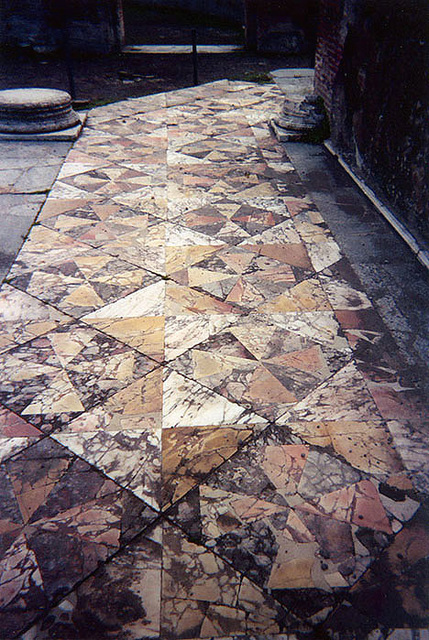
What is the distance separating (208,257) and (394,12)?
2.50 meters

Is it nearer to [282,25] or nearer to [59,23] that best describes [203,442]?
[282,25]

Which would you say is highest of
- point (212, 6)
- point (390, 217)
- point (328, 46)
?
point (212, 6)

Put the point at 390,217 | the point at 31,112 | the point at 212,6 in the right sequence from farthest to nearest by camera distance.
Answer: the point at 212,6
the point at 31,112
the point at 390,217

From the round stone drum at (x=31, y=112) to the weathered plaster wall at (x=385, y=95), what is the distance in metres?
3.35

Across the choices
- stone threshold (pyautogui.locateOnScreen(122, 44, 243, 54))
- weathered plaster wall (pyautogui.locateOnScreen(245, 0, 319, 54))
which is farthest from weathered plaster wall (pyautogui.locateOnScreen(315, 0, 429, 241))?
stone threshold (pyautogui.locateOnScreen(122, 44, 243, 54))

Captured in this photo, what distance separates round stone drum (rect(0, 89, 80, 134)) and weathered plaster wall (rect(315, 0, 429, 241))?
3350mm

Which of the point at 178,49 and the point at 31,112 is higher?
the point at 178,49

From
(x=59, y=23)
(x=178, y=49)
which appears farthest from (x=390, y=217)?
(x=59, y=23)

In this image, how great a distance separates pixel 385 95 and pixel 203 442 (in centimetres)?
350

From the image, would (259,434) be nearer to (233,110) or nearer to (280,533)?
(280,533)

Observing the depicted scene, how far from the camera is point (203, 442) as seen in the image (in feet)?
7.46

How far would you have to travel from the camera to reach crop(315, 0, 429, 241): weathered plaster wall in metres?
3.66

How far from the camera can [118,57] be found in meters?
10.9

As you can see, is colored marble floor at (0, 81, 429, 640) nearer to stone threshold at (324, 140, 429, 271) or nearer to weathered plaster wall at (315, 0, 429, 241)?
stone threshold at (324, 140, 429, 271)
